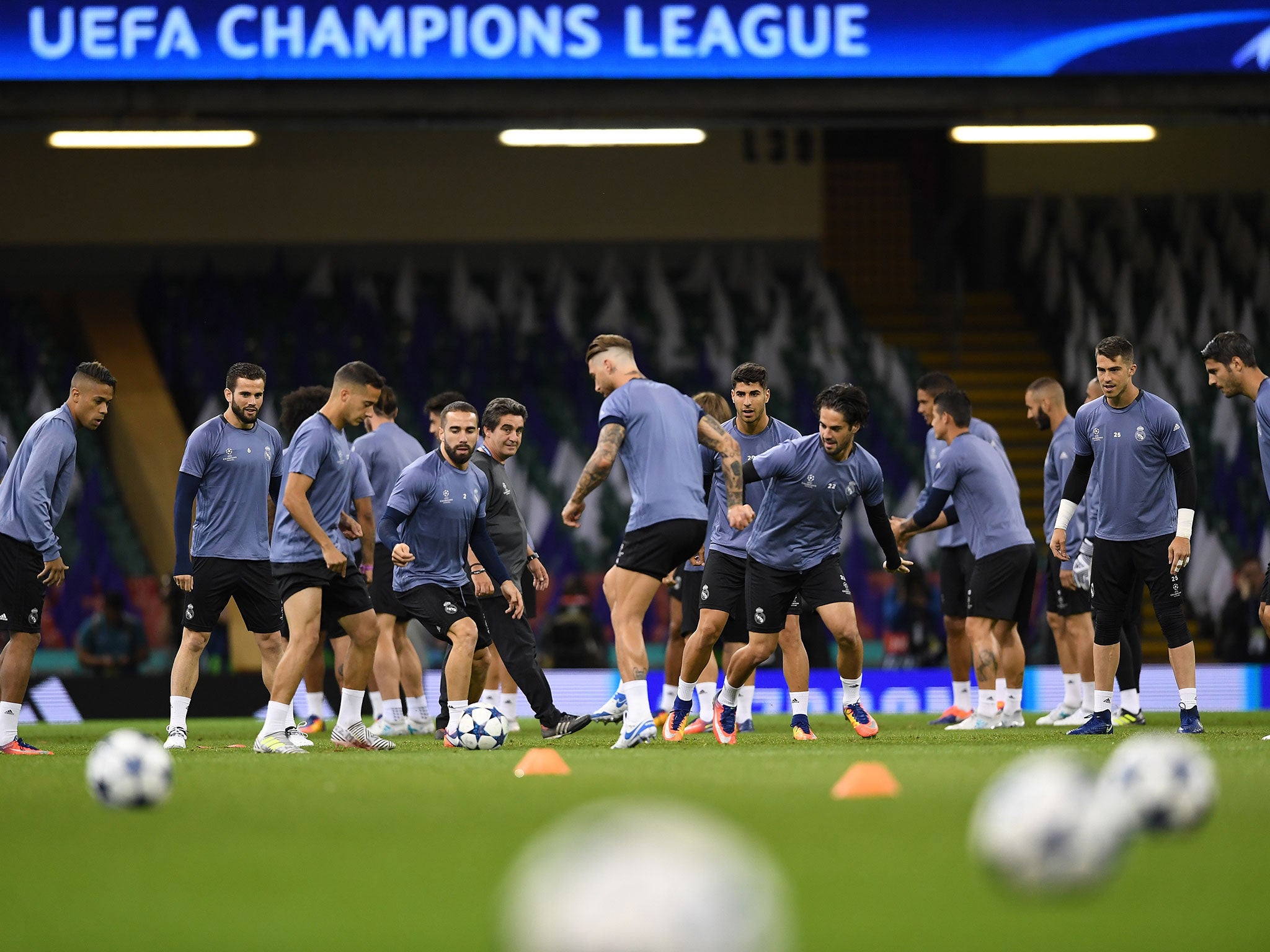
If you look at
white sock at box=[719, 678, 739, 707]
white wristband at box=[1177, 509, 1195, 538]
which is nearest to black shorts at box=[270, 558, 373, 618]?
white sock at box=[719, 678, 739, 707]

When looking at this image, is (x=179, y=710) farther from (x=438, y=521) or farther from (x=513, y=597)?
(x=513, y=597)

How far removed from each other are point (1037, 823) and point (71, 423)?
736 cm

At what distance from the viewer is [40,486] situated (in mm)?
9414

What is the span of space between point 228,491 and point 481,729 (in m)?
2.00

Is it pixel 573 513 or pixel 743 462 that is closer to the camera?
pixel 573 513

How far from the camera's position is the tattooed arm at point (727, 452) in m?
8.73

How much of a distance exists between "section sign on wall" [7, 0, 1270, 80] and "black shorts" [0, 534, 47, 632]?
4782 mm

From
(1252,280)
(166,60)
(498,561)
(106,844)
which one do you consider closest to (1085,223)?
(1252,280)

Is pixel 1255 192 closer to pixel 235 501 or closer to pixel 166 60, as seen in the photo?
pixel 166 60

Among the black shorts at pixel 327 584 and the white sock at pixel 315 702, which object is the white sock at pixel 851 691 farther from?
the white sock at pixel 315 702

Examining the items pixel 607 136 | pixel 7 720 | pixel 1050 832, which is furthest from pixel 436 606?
pixel 607 136

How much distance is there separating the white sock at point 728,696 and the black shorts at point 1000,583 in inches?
79.5

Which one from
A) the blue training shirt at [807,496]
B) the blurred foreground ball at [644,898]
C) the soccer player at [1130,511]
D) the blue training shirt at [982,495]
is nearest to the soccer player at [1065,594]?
the blue training shirt at [982,495]

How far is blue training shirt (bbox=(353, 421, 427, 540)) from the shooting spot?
36.0 feet
